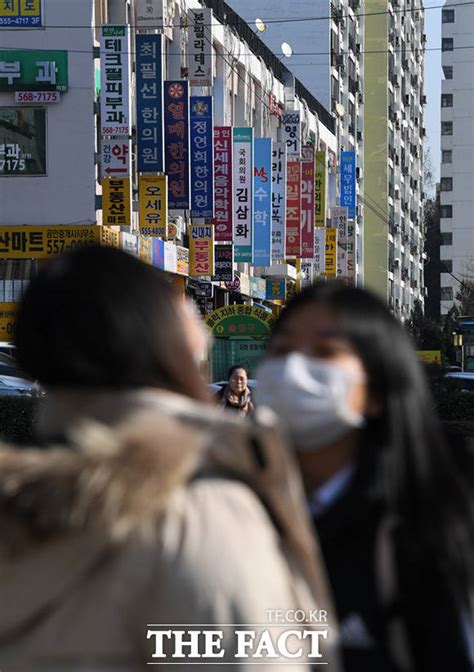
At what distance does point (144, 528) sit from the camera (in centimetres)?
179

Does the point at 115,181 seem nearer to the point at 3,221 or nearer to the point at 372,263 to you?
the point at 3,221

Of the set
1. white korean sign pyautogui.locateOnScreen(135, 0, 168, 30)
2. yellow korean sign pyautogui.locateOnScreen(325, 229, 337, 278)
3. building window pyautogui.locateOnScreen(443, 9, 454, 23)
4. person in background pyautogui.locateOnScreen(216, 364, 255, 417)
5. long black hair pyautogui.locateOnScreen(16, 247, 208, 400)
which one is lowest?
person in background pyautogui.locateOnScreen(216, 364, 255, 417)

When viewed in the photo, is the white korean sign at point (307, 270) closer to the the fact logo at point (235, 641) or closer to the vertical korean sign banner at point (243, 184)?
the vertical korean sign banner at point (243, 184)

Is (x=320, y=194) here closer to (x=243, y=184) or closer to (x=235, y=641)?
(x=243, y=184)

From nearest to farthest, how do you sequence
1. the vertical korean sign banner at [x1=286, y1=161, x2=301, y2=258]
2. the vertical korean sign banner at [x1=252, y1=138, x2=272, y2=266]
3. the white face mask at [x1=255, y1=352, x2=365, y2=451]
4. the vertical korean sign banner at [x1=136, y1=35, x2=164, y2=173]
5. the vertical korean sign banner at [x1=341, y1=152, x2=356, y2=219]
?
the white face mask at [x1=255, y1=352, x2=365, y2=451]
the vertical korean sign banner at [x1=136, y1=35, x2=164, y2=173]
the vertical korean sign banner at [x1=252, y1=138, x2=272, y2=266]
the vertical korean sign banner at [x1=286, y1=161, x2=301, y2=258]
the vertical korean sign banner at [x1=341, y1=152, x2=356, y2=219]

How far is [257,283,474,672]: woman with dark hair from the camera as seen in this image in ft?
7.54

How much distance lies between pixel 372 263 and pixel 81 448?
79336 mm

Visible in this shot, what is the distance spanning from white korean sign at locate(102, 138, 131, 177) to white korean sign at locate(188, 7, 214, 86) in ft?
15.3

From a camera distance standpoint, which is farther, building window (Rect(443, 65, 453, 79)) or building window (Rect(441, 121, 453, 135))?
building window (Rect(443, 65, 453, 79))

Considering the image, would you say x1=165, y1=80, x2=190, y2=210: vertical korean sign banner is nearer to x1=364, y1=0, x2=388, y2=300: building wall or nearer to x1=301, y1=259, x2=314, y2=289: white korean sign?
x1=301, y1=259, x2=314, y2=289: white korean sign

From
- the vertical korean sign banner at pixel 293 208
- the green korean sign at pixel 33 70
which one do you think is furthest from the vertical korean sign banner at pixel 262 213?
the green korean sign at pixel 33 70

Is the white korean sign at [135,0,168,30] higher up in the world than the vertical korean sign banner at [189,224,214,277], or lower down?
higher up

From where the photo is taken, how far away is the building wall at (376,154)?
80.2 metres

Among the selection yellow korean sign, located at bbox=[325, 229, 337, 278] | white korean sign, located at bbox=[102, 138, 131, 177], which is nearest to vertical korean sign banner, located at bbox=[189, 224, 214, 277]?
white korean sign, located at bbox=[102, 138, 131, 177]
